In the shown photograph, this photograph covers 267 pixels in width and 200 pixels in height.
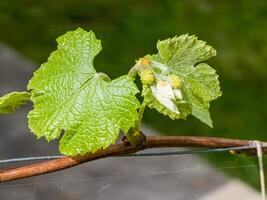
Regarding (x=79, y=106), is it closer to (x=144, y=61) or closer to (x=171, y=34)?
(x=144, y=61)

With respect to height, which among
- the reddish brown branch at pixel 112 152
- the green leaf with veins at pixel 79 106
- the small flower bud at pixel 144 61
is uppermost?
the small flower bud at pixel 144 61

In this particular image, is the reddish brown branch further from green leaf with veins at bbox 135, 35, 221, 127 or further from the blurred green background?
the blurred green background

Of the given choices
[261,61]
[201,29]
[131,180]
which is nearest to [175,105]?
[131,180]

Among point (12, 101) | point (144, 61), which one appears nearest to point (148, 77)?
point (144, 61)

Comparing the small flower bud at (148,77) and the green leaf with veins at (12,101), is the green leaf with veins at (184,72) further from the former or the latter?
the green leaf with veins at (12,101)

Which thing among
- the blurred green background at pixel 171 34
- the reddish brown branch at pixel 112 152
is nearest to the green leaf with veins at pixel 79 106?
the reddish brown branch at pixel 112 152

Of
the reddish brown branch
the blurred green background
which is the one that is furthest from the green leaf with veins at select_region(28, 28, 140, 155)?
the blurred green background
